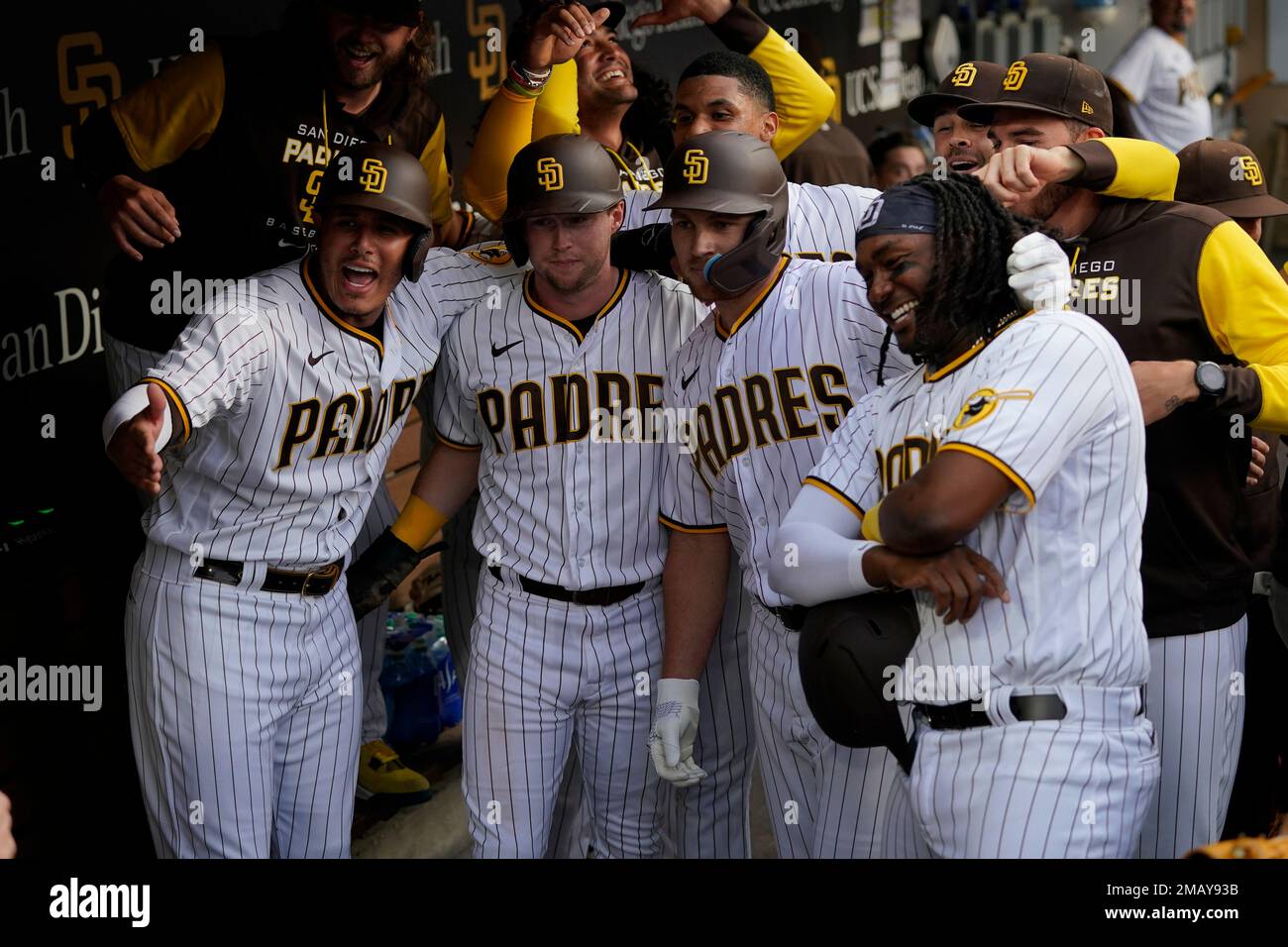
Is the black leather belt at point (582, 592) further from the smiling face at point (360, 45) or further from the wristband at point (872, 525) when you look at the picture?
the smiling face at point (360, 45)

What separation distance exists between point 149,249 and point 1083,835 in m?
2.53

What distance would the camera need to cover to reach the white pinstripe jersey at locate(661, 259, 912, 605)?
2932 millimetres

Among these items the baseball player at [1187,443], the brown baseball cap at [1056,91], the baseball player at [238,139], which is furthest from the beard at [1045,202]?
the baseball player at [238,139]

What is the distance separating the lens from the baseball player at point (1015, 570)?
219 cm

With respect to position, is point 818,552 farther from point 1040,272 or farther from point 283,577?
point 283,577

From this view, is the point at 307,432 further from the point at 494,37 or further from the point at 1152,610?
the point at 494,37

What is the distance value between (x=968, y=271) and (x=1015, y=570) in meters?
0.52

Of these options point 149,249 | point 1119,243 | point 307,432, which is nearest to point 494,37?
point 149,249

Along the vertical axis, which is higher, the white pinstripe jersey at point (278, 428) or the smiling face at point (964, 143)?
the smiling face at point (964, 143)

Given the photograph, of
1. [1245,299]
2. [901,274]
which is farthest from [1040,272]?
[1245,299]

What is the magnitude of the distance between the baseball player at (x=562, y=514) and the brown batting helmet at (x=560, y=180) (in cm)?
2

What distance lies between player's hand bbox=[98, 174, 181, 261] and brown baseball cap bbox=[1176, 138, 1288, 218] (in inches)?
96.8

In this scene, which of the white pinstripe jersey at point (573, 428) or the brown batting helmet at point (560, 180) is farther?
the white pinstripe jersey at point (573, 428)

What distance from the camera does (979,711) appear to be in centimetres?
229
